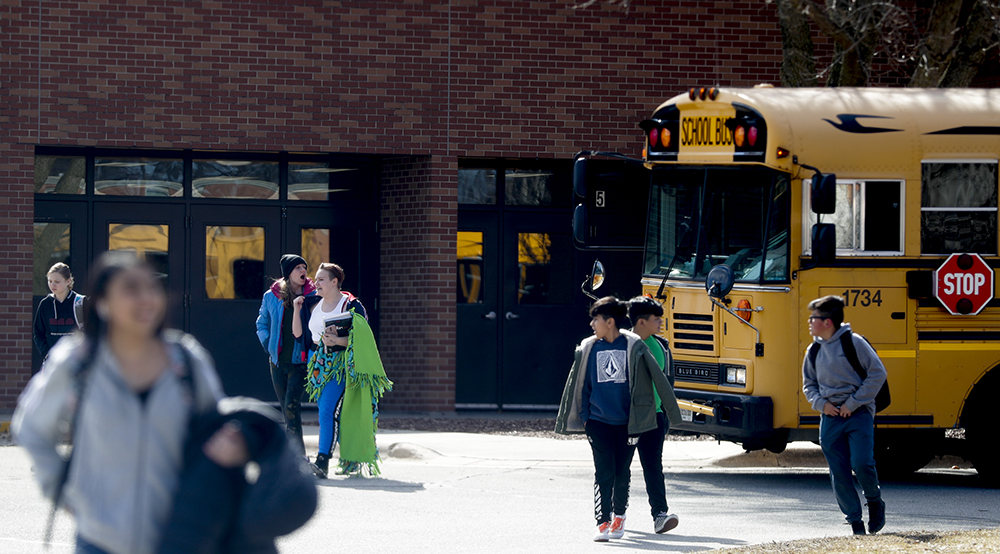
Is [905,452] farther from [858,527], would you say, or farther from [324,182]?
[324,182]

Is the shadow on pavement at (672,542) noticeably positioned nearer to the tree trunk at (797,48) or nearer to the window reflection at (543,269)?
the tree trunk at (797,48)

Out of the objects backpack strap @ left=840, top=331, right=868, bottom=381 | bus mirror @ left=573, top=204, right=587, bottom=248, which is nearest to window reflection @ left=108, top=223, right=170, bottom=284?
bus mirror @ left=573, top=204, right=587, bottom=248

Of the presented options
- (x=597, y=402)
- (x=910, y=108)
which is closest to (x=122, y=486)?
(x=597, y=402)

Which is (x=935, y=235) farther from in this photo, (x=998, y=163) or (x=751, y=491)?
(x=751, y=491)

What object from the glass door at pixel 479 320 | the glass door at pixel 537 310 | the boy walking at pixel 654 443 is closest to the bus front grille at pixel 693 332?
the boy walking at pixel 654 443

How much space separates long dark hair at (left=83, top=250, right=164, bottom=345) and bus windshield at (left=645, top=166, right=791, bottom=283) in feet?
23.2

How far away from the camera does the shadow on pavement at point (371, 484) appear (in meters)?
10.3

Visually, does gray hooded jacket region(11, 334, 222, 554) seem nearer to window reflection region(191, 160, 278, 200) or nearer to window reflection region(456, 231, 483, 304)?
window reflection region(191, 160, 278, 200)

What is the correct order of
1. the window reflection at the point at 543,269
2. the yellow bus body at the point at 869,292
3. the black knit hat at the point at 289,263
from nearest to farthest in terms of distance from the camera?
the yellow bus body at the point at 869,292, the black knit hat at the point at 289,263, the window reflection at the point at 543,269

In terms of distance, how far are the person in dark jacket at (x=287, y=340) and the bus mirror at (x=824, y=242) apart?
4.30 meters

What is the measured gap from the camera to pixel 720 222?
10.5 metres

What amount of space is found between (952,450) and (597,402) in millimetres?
4420

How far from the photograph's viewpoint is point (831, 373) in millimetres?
7883

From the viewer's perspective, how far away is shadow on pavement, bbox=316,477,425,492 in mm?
10306
